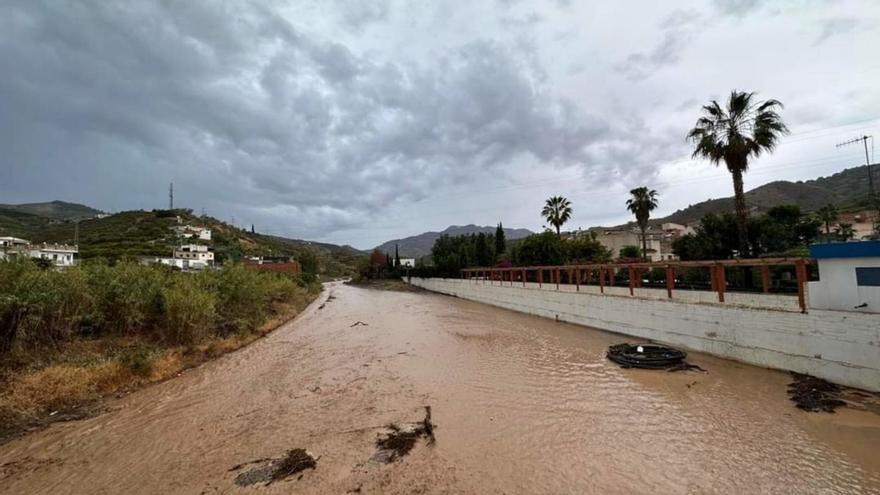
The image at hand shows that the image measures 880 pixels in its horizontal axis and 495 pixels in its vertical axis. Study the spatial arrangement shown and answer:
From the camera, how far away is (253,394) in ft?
26.3

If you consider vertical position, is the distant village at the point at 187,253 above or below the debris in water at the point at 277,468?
above

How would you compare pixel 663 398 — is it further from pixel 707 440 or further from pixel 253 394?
pixel 253 394

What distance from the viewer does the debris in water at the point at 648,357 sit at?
29.8ft

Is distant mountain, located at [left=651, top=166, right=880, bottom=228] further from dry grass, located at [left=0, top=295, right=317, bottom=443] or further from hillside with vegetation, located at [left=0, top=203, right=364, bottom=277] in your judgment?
hillside with vegetation, located at [left=0, top=203, right=364, bottom=277]

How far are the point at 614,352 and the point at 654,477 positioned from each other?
6390 mm

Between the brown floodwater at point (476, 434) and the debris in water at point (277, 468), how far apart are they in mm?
109

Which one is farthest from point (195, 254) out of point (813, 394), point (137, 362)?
point (813, 394)

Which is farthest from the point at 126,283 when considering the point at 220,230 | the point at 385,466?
the point at 220,230

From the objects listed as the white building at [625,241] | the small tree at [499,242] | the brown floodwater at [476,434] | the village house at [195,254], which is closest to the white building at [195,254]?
the village house at [195,254]

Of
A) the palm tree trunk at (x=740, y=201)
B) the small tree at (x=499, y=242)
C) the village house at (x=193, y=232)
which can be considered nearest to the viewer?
the palm tree trunk at (x=740, y=201)

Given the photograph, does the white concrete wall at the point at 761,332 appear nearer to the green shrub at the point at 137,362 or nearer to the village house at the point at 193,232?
the green shrub at the point at 137,362

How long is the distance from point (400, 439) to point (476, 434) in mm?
1088

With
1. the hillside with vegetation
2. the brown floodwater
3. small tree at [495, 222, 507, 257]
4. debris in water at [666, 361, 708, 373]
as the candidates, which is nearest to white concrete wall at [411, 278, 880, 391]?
the brown floodwater

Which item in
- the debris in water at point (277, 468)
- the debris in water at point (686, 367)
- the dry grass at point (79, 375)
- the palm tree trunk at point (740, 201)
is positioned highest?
the palm tree trunk at point (740, 201)
